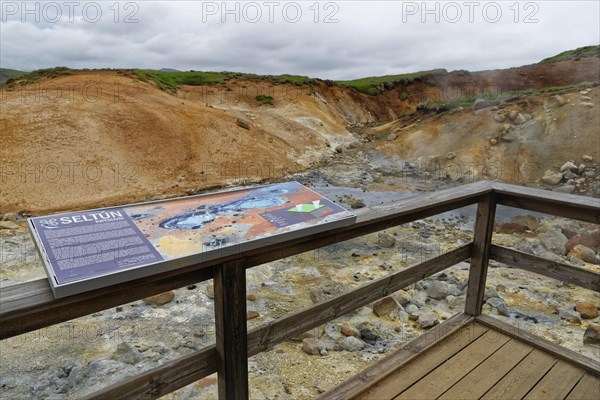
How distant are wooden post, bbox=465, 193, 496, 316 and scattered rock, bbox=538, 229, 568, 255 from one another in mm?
6015

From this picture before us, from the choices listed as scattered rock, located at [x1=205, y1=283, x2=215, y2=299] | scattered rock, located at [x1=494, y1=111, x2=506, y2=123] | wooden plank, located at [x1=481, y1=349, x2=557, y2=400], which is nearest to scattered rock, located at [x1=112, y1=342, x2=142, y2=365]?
scattered rock, located at [x1=205, y1=283, x2=215, y2=299]

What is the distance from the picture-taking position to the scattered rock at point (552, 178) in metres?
15.0

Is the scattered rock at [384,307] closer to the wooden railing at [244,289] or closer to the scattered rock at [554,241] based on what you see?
the wooden railing at [244,289]

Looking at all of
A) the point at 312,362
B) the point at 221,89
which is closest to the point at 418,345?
the point at 312,362

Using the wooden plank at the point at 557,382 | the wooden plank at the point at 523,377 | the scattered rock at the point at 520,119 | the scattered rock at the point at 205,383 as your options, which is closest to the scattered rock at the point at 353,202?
the scattered rock at the point at 205,383

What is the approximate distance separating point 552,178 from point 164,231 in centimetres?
1652

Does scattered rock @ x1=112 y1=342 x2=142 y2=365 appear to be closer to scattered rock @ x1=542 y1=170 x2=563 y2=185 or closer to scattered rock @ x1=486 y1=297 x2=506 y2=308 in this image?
scattered rock @ x1=486 y1=297 x2=506 y2=308

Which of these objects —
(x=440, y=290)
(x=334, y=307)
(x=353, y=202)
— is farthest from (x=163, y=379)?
(x=353, y=202)

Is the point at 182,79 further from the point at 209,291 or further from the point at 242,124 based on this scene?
the point at 209,291

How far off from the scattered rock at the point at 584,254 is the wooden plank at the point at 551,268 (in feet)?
18.3

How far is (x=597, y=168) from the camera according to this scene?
14.9 metres

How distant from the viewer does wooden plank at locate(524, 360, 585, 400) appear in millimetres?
2602

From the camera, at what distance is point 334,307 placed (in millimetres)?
2504

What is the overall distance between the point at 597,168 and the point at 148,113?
18.2 meters
